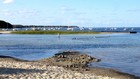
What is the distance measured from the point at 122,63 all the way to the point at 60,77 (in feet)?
55.3

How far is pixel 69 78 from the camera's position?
20.9 metres

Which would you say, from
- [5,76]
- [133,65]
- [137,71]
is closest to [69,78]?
[5,76]

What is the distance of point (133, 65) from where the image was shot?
35062 mm

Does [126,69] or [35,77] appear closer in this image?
[35,77]

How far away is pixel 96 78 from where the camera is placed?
22.2 metres

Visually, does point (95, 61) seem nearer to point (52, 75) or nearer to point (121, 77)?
point (121, 77)

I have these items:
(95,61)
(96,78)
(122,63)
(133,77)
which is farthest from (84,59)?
(96,78)

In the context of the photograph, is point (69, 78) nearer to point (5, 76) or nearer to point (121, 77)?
point (5, 76)

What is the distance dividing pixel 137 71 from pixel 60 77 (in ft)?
37.1

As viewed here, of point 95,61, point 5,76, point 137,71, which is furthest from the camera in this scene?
point 95,61

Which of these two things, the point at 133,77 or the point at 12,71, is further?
the point at 133,77

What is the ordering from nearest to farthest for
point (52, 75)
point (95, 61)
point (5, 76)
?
point (5, 76) → point (52, 75) → point (95, 61)

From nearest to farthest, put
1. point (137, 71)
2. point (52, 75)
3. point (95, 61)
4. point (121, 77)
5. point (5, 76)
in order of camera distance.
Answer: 1. point (5, 76)
2. point (52, 75)
3. point (121, 77)
4. point (137, 71)
5. point (95, 61)

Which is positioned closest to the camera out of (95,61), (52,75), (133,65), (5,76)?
(5,76)
